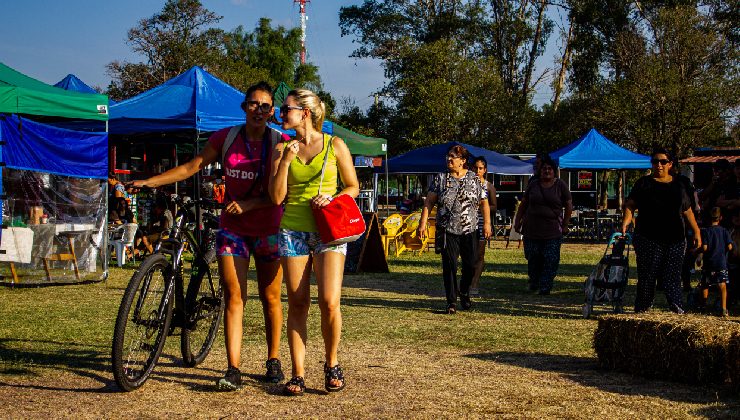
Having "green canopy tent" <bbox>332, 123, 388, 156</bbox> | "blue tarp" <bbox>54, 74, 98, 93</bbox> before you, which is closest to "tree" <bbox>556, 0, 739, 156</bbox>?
"green canopy tent" <bbox>332, 123, 388, 156</bbox>

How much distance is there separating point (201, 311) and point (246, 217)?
103 centimetres

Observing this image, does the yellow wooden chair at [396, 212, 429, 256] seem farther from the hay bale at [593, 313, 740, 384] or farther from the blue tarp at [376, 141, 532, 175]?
the hay bale at [593, 313, 740, 384]

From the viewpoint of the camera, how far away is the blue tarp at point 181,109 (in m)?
16.7

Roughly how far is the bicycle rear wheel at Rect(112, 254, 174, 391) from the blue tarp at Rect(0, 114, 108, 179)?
703 cm

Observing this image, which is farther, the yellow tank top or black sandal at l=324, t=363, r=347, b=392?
black sandal at l=324, t=363, r=347, b=392

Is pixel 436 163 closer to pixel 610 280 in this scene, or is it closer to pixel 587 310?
pixel 610 280

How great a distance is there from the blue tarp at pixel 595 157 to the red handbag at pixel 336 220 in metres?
20.6

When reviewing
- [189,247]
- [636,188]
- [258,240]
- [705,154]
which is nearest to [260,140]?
[258,240]

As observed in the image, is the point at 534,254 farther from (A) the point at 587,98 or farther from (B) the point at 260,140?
(A) the point at 587,98

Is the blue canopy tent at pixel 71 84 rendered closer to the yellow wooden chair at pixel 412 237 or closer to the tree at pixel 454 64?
the yellow wooden chair at pixel 412 237

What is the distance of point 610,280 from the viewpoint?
10.1 metres

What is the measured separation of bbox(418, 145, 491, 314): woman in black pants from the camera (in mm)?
10133

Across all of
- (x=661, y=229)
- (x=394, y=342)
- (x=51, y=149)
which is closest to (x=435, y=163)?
(x=51, y=149)

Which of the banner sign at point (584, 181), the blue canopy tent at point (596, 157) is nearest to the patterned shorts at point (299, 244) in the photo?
the blue canopy tent at point (596, 157)
